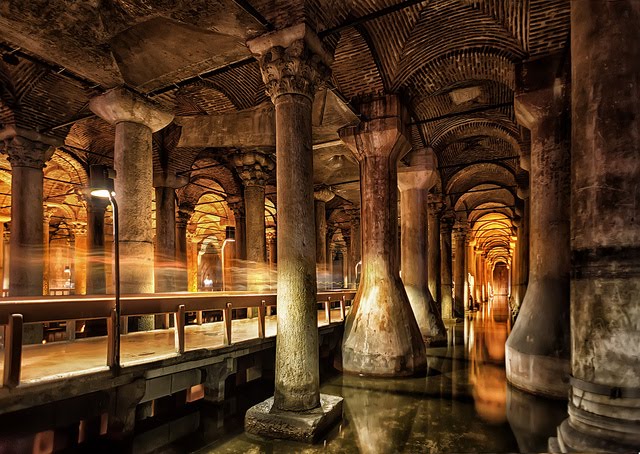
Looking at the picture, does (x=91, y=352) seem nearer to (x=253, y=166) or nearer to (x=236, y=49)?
(x=236, y=49)

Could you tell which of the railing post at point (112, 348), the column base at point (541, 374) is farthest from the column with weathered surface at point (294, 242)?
the column base at point (541, 374)

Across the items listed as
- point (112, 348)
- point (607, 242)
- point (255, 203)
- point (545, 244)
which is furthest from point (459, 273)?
point (112, 348)

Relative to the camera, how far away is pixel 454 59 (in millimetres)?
8000

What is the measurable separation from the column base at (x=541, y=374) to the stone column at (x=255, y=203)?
711cm

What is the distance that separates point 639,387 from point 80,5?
24.2 feet

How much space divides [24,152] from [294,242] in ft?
23.1

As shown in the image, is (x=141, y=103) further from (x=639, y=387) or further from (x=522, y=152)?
(x=522, y=152)

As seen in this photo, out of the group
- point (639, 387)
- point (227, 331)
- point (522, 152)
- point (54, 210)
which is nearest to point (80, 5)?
point (227, 331)

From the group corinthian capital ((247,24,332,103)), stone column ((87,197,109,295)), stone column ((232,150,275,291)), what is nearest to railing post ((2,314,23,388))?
corinthian capital ((247,24,332,103))

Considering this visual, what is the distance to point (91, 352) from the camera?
5684 mm

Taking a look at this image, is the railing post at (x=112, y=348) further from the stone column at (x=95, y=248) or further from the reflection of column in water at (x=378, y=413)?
the stone column at (x=95, y=248)

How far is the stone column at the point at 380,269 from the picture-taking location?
7629mm

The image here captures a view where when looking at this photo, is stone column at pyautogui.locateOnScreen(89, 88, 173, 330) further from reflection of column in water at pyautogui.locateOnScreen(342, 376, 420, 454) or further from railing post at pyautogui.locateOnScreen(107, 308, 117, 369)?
reflection of column in water at pyautogui.locateOnScreen(342, 376, 420, 454)

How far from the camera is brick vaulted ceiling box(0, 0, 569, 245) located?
5.43 meters
